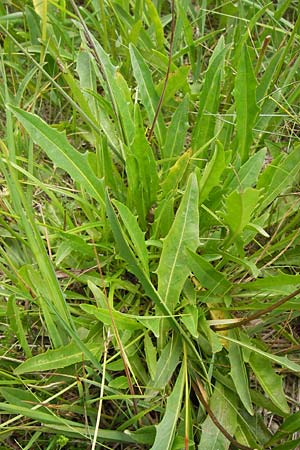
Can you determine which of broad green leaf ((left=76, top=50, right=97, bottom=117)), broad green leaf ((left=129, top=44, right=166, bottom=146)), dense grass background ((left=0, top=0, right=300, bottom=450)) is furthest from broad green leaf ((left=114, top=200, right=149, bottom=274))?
broad green leaf ((left=76, top=50, right=97, bottom=117))

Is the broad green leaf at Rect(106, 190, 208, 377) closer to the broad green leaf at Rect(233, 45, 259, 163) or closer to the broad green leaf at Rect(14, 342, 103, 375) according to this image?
the broad green leaf at Rect(14, 342, 103, 375)

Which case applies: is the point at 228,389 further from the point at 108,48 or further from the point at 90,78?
the point at 108,48

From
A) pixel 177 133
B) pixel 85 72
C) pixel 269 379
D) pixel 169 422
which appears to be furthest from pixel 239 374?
pixel 85 72

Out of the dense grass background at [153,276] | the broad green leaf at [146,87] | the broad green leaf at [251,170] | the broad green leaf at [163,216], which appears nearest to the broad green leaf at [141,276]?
the dense grass background at [153,276]

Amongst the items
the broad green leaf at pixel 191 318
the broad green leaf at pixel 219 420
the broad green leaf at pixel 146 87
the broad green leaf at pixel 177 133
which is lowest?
the broad green leaf at pixel 219 420

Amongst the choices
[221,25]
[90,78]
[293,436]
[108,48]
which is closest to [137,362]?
[293,436]

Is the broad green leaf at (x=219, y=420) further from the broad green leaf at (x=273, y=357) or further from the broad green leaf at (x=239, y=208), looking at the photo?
the broad green leaf at (x=239, y=208)
